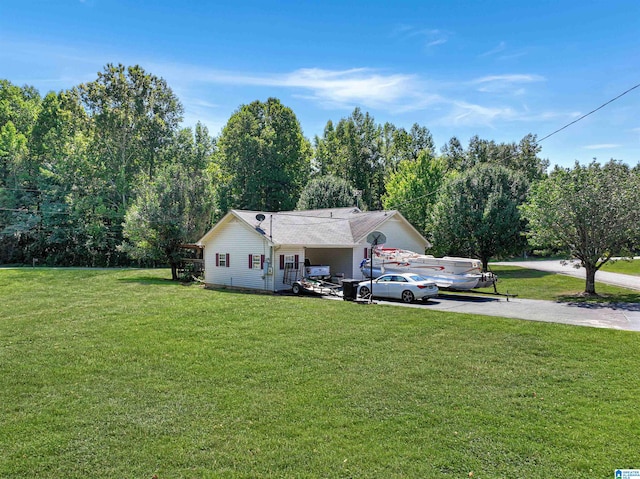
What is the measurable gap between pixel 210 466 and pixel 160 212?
26.8 meters

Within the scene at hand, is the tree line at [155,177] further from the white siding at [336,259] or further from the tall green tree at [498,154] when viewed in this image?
the tall green tree at [498,154]

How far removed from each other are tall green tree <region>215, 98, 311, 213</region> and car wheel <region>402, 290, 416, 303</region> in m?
33.4

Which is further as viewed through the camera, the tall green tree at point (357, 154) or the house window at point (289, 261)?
the tall green tree at point (357, 154)

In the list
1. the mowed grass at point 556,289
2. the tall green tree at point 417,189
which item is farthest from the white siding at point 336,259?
the tall green tree at point 417,189

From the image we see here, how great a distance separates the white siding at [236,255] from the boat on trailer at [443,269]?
252 inches

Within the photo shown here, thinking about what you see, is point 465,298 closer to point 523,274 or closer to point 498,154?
point 523,274

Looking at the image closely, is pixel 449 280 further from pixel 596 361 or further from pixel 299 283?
pixel 596 361

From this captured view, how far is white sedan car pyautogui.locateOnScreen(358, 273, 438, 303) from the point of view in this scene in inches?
755

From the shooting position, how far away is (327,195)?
150 ft

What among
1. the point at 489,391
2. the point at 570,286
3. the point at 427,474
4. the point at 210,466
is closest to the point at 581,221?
the point at 570,286

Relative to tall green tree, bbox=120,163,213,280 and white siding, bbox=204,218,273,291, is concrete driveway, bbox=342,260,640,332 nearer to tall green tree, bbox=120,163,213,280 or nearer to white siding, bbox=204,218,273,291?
white siding, bbox=204,218,273,291

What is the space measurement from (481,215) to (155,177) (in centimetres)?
2819

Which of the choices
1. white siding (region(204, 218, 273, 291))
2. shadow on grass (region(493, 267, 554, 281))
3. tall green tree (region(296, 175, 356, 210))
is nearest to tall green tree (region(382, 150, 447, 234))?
Result: tall green tree (region(296, 175, 356, 210))

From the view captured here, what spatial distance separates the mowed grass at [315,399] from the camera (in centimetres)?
545
